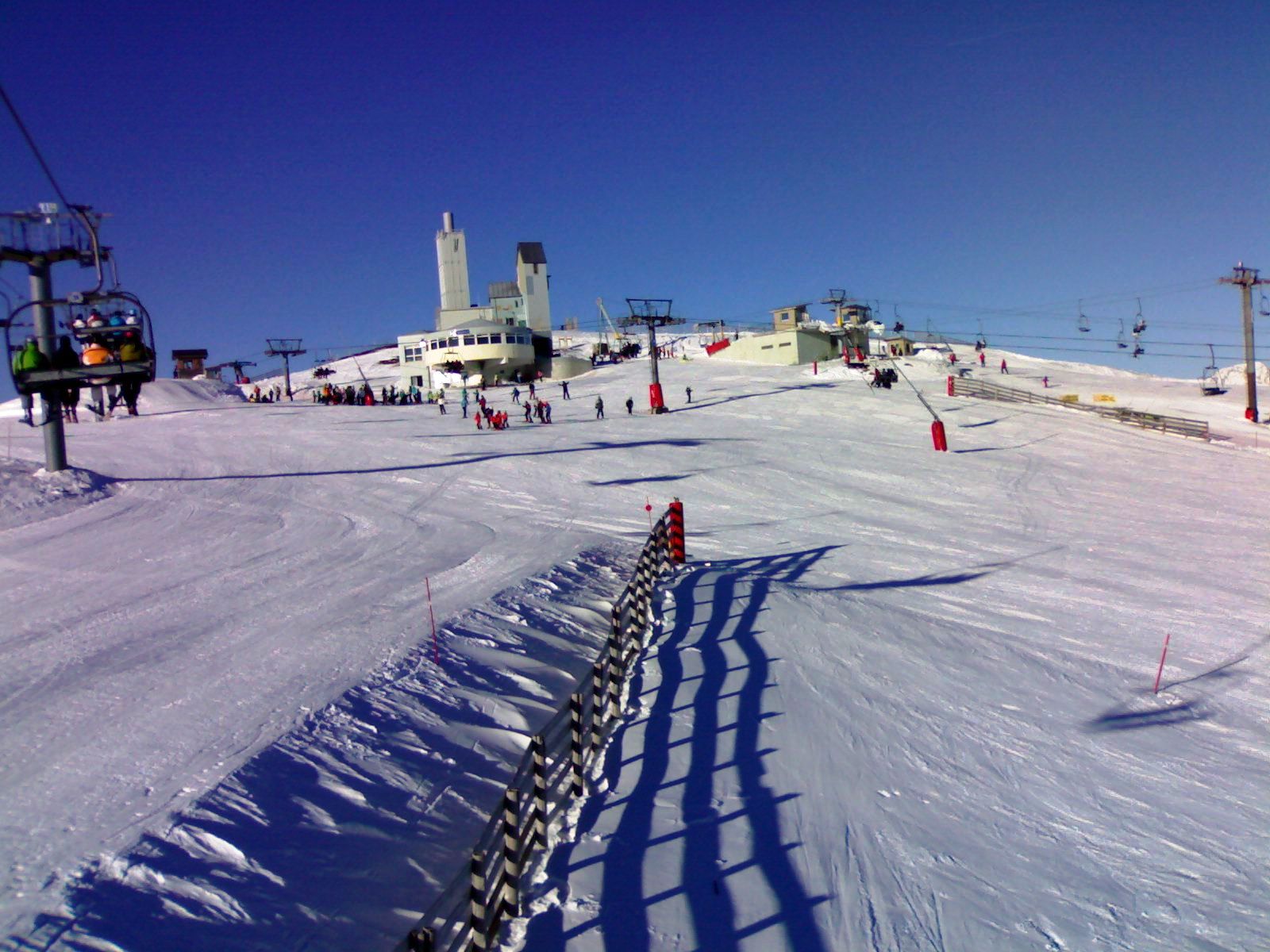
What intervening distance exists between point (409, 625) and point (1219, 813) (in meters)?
9.48

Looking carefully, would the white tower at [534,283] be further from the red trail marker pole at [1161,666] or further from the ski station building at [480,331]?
the red trail marker pole at [1161,666]

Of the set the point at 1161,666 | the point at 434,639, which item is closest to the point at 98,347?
the point at 434,639

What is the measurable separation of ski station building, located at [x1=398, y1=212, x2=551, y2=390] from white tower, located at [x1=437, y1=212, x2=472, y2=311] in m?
0.08

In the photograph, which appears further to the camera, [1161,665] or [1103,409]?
[1103,409]

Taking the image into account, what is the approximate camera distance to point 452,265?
8931 cm

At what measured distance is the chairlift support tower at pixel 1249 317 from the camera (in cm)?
4575

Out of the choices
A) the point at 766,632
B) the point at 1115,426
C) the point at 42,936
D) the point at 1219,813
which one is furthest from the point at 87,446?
the point at 1115,426

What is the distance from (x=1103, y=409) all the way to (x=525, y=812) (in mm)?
47684

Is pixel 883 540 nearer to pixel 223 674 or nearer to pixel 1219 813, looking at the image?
pixel 1219 813

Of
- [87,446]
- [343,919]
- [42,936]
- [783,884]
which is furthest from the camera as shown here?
[87,446]

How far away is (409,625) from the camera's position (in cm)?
1215

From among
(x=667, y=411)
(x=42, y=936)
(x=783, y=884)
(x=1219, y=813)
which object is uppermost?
(x=667, y=411)

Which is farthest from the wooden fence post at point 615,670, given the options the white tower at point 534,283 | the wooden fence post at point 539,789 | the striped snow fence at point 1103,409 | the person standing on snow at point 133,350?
the white tower at point 534,283

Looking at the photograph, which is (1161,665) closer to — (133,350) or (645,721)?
(645,721)
